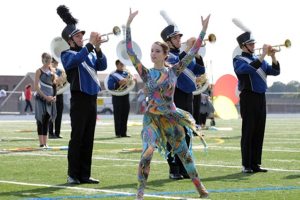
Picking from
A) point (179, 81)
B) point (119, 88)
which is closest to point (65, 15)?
point (179, 81)

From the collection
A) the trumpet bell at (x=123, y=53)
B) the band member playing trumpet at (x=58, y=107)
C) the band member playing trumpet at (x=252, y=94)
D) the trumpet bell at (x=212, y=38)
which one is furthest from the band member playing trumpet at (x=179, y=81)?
the trumpet bell at (x=123, y=53)

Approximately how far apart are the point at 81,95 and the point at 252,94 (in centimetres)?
282

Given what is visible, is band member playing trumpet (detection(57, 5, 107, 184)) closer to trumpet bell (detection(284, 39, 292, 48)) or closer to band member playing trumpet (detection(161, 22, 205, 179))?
band member playing trumpet (detection(161, 22, 205, 179))

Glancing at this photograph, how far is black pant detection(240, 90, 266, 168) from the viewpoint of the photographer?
452 inches

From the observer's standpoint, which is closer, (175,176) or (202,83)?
(175,176)

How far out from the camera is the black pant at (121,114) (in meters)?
20.8

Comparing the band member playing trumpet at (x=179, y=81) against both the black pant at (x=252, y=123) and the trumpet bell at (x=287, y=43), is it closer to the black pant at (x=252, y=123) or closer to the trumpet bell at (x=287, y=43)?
the black pant at (x=252, y=123)

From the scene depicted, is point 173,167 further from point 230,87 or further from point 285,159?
point 230,87

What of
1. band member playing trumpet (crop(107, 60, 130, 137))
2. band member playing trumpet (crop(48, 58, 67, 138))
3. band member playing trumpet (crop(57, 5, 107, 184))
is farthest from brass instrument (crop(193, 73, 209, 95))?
band member playing trumpet (crop(57, 5, 107, 184))

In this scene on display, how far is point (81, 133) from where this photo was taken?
10.1 meters

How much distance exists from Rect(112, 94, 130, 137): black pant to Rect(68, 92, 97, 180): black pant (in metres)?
10.6

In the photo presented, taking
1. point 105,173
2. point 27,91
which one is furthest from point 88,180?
point 27,91

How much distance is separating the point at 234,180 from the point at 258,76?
6.53 feet

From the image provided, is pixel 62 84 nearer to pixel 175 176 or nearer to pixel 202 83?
pixel 202 83
